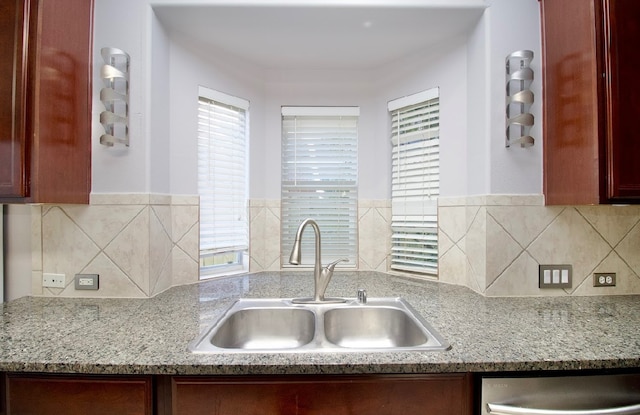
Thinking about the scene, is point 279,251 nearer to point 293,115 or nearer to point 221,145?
point 221,145

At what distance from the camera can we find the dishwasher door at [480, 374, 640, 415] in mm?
915

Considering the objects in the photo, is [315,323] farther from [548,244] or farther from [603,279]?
[603,279]

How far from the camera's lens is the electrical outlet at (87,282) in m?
1.48

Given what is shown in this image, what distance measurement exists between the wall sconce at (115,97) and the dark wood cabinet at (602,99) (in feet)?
6.68

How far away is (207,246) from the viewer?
188cm

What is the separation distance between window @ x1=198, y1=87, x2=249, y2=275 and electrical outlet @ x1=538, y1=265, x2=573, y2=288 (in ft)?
5.53

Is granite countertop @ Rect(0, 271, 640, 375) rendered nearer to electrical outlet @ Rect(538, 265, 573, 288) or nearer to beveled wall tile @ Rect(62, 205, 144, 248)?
electrical outlet @ Rect(538, 265, 573, 288)

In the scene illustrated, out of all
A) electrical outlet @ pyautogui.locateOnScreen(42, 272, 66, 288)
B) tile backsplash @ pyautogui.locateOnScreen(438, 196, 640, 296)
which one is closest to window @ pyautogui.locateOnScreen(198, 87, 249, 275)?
electrical outlet @ pyautogui.locateOnScreen(42, 272, 66, 288)

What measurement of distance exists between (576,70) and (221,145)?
73.4 inches

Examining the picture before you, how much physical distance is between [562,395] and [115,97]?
2037 mm

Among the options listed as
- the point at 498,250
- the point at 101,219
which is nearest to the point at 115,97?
the point at 101,219

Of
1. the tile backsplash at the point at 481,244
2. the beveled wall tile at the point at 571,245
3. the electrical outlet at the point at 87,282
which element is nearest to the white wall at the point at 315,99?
the tile backsplash at the point at 481,244

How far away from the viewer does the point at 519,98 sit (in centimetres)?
141

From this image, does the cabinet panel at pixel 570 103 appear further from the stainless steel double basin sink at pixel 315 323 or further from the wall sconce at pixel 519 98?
the stainless steel double basin sink at pixel 315 323
